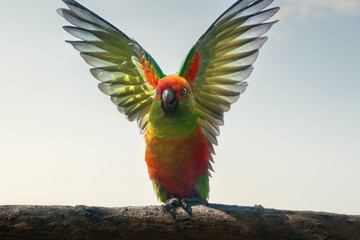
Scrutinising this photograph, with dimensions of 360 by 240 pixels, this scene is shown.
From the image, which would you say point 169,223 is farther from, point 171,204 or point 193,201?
point 193,201

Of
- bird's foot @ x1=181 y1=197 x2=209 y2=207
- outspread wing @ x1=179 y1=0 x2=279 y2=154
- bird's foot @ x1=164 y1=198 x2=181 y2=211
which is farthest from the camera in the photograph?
outspread wing @ x1=179 y1=0 x2=279 y2=154

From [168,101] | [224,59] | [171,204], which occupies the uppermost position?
[224,59]

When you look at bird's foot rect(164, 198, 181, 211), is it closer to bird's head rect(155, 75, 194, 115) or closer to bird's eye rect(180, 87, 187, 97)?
bird's head rect(155, 75, 194, 115)

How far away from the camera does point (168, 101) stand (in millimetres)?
3635

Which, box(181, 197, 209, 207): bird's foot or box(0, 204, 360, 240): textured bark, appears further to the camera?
box(181, 197, 209, 207): bird's foot

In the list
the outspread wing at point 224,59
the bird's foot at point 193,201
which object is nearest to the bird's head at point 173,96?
the outspread wing at point 224,59

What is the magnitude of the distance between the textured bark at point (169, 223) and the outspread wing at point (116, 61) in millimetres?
1871

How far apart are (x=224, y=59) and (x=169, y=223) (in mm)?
2259

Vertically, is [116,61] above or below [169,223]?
above

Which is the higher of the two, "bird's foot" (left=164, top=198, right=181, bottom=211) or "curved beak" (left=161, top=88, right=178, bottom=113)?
"curved beak" (left=161, top=88, right=178, bottom=113)

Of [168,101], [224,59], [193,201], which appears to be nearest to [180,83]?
[168,101]

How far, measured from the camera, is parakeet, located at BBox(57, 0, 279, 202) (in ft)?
12.1

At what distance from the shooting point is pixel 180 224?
2.84 meters

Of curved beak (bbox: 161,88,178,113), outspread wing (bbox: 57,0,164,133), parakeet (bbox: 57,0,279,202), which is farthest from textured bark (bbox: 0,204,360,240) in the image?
outspread wing (bbox: 57,0,164,133)
